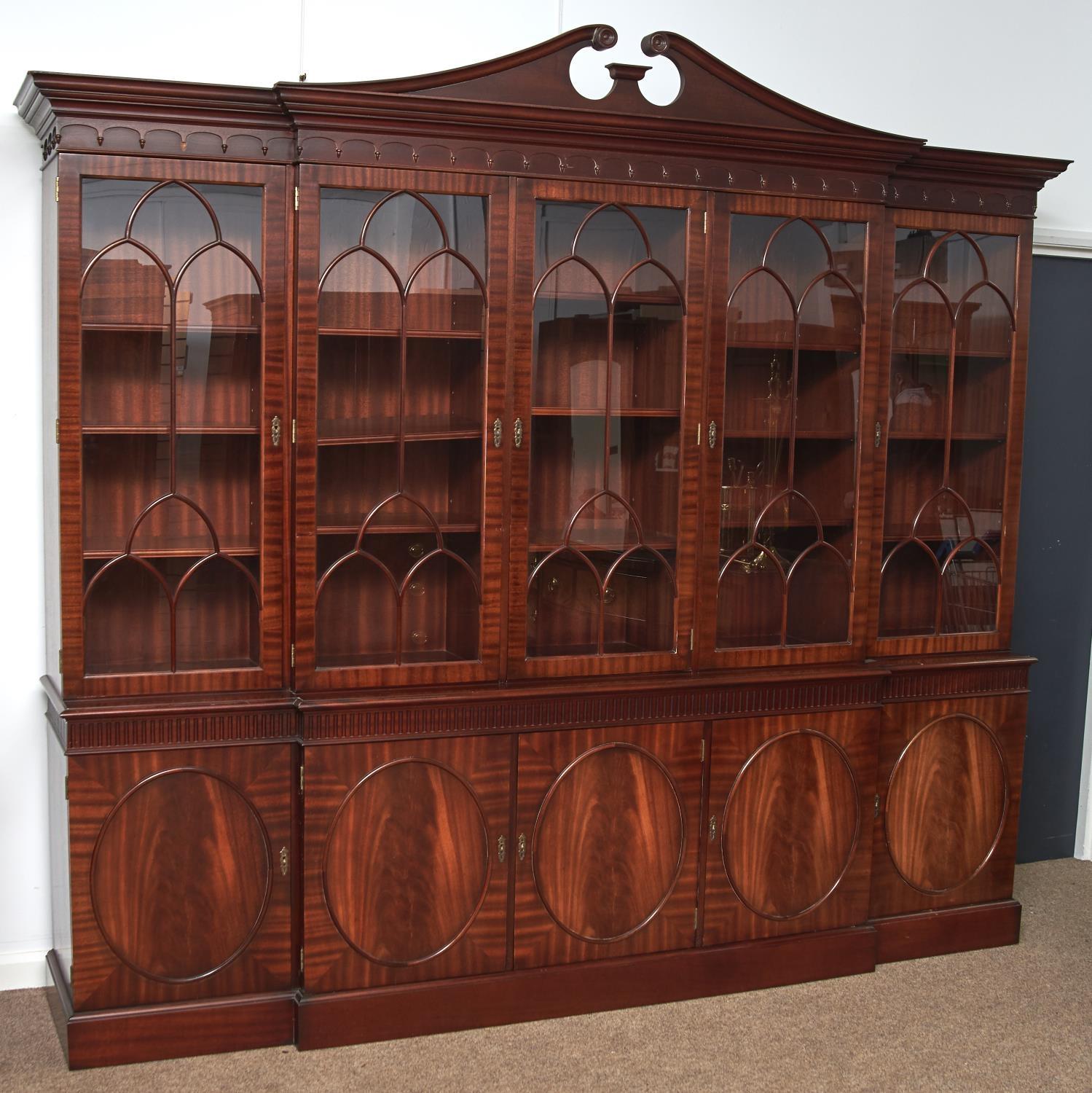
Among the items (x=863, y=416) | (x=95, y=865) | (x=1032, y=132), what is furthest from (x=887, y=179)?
(x=95, y=865)

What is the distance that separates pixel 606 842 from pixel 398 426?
1158mm

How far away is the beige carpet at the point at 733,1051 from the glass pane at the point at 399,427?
0.93 meters

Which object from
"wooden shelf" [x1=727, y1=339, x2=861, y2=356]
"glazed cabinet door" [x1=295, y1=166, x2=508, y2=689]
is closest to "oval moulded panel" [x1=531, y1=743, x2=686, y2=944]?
"glazed cabinet door" [x1=295, y1=166, x2=508, y2=689]

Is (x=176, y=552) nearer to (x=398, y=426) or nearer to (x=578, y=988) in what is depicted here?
(x=398, y=426)

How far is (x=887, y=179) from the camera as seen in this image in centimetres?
334

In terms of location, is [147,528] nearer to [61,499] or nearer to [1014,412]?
[61,499]

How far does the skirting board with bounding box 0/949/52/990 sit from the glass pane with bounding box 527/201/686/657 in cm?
151

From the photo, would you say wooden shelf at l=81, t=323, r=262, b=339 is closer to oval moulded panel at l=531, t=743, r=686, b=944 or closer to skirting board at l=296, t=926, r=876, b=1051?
oval moulded panel at l=531, t=743, r=686, b=944

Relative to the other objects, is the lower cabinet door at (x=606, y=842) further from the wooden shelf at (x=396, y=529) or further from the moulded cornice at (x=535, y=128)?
the moulded cornice at (x=535, y=128)

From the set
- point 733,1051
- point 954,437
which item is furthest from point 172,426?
point 954,437

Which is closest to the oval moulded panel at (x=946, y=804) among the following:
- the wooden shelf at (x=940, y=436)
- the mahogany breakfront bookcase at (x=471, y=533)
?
the mahogany breakfront bookcase at (x=471, y=533)

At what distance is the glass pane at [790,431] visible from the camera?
3.23 m

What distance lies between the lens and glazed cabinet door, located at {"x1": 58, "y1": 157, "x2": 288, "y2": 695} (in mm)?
2791

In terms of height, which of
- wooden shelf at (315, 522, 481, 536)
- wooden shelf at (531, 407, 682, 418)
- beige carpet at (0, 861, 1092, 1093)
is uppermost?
wooden shelf at (531, 407, 682, 418)
